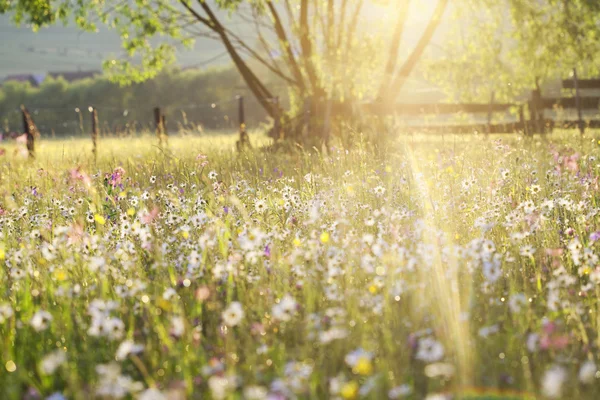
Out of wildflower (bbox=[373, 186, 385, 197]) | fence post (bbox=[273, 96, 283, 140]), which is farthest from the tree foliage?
wildflower (bbox=[373, 186, 385, 197])

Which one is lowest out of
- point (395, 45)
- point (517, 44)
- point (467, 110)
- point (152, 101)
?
point (467, 110)

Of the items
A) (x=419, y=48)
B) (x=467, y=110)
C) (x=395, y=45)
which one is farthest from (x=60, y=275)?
(x=467, y=110)

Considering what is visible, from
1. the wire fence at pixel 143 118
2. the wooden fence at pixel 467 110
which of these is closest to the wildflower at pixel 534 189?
the wooden fence at pixel 467 110

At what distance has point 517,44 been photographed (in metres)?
18.3

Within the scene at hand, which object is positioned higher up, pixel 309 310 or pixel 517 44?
pixel 517 44

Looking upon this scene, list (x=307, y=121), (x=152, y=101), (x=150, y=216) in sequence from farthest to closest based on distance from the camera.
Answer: (x=152, y=101)
(x=307, y=121)
(x=150, y=216)

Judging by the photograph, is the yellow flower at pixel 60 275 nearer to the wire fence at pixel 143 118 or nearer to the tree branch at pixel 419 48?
the tree branch at pixel 419 48

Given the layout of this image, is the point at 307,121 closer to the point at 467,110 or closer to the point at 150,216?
the point at 467,110

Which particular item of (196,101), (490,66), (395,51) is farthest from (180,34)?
(196,101)

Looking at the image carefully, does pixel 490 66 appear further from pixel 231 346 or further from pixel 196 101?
pixel 196 101

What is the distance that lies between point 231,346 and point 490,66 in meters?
19.1

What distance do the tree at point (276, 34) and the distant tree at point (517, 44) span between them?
2.32 m

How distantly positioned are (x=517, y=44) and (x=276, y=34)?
7.25 m

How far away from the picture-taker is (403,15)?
16.5 meters
